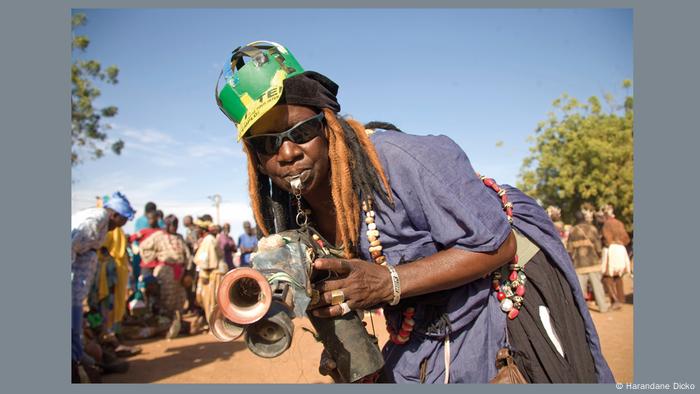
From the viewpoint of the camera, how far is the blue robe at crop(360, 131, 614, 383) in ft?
6.48

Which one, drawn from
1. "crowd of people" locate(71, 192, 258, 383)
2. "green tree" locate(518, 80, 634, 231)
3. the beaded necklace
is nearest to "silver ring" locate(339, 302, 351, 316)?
the beaded necklace

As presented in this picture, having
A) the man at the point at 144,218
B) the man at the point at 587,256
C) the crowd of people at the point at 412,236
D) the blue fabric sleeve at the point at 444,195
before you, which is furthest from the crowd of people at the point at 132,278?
the man at the point at 587,256

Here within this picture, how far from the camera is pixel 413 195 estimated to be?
206 cm

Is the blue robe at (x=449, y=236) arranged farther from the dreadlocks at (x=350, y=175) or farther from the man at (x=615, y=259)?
the man at (x=615, y=259)

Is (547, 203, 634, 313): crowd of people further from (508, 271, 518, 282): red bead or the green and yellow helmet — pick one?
the green and yellow helmet

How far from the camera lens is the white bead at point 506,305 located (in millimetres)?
2189

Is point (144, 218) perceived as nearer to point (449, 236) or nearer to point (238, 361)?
point (238, 361)

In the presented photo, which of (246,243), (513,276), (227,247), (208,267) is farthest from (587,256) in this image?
(513,276)

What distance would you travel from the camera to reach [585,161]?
2612cm

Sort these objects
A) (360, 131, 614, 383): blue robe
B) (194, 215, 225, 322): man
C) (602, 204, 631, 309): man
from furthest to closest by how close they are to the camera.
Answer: (602, 204, 631, 309): man
(194, 215, 225, 322): man
(360, 131, 614, 383): blue robe

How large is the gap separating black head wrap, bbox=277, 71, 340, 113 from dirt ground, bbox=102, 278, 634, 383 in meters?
4.23

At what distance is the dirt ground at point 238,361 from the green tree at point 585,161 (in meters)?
17.6

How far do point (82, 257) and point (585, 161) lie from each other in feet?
84.1

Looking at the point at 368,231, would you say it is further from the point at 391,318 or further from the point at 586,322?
the point at 586,322
